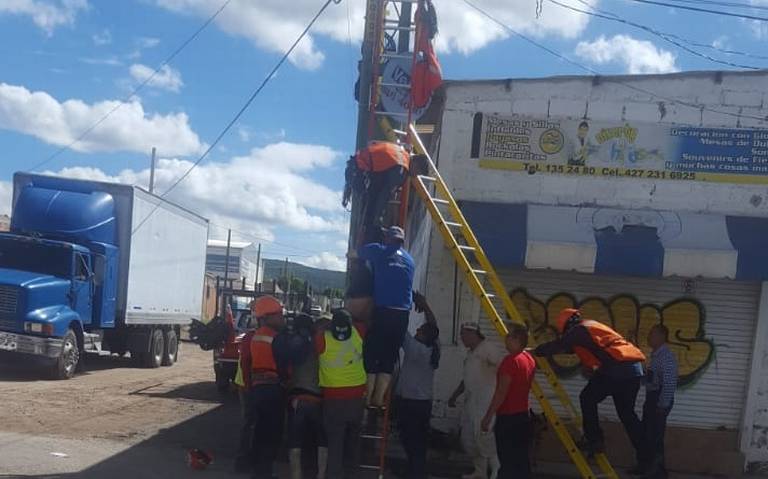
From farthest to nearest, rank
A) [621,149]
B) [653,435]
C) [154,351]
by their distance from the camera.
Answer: [154,351] < [621,149] < [653,435]

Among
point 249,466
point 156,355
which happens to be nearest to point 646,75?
point 249,466

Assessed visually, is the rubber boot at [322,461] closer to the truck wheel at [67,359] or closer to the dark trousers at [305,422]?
the dark trousers at [305,422]

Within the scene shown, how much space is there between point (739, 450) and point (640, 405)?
136 cm

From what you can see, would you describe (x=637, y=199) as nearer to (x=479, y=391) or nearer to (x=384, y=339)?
(x=479, y=391)

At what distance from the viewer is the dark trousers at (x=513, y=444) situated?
31.1 feet

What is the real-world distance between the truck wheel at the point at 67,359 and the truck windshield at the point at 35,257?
1.29 meters

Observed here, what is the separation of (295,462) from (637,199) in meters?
5.79

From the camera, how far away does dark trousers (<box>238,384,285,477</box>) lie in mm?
9406

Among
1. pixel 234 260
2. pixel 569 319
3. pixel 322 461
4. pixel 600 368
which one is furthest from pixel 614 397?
pixel 234 260

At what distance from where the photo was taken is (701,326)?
12.0m

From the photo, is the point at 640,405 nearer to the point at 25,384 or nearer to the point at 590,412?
the point at 590,412

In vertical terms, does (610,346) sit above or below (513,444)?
above

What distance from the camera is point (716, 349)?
12.0 metres

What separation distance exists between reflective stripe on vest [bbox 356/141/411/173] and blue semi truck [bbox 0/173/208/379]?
404 inches
